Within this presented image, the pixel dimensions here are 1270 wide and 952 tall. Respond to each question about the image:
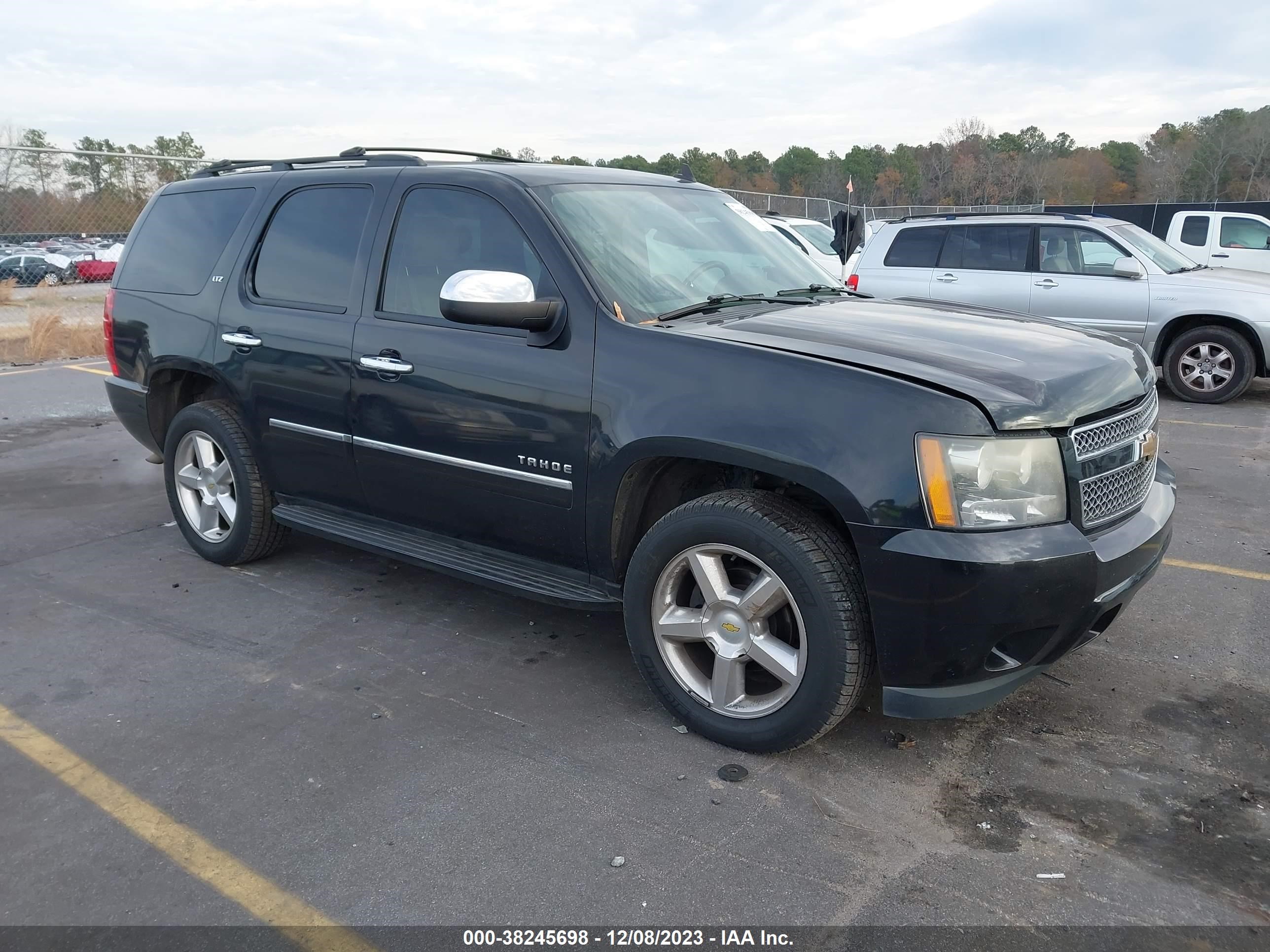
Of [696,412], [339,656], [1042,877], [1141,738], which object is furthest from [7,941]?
[1141,738]

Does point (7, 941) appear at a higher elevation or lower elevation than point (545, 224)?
lower

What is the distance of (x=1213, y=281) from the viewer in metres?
9.24

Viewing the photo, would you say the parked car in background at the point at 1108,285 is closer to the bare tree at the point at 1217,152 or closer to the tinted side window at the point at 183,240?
the tinted side window at the point at 183,240

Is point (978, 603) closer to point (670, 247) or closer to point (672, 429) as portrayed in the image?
point (672, 429)

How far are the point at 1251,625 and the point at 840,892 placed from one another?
2653mm

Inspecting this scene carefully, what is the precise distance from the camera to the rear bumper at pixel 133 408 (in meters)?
5.17

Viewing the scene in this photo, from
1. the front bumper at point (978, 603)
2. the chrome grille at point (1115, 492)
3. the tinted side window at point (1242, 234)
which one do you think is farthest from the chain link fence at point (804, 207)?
the front bumper at point (978, 603)

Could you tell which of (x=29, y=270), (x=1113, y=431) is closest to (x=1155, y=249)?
(x=1113, y=431)

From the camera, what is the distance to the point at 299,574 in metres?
4.94

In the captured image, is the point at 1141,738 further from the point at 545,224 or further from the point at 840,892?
the point at 545,224

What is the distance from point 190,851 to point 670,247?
2.68 metres

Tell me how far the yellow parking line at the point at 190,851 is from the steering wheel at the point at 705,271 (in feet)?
8.14

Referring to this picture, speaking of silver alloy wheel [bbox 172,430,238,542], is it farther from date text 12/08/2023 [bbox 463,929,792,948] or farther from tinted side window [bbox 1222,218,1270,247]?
tinted side window [bbox 1222,218,1270,247]

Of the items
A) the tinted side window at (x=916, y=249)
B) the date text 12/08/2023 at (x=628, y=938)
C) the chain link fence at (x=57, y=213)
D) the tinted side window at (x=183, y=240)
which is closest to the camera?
the date text 12/08/2023 at (x=628, y=938)
